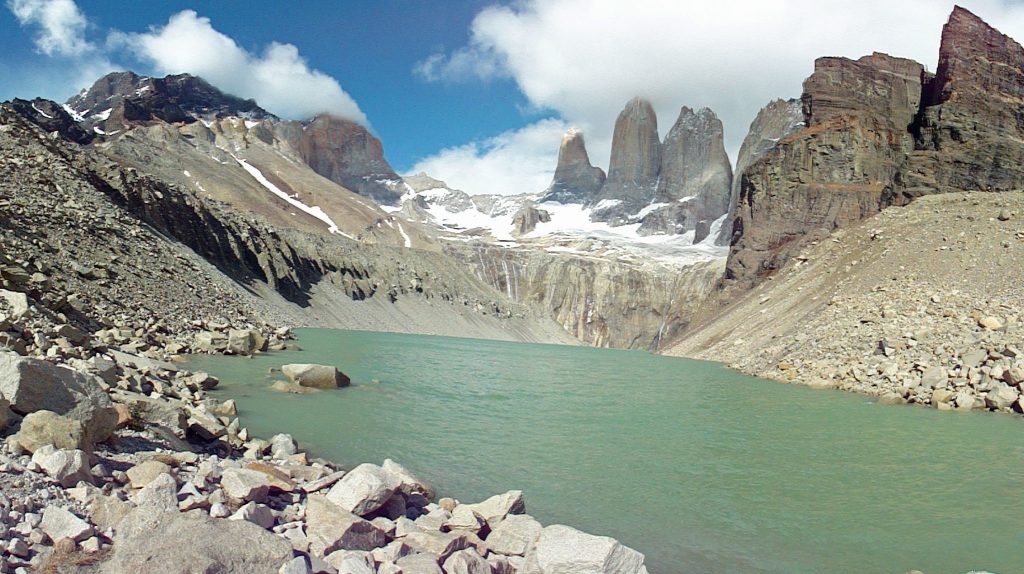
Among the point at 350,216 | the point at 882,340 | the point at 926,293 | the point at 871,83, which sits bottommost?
the point at 882,340

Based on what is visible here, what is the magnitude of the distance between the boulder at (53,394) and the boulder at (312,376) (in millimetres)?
11726

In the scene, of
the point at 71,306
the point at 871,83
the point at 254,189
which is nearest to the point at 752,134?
the point at 871,83

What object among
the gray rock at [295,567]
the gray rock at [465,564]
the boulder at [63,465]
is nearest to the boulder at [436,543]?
the gray rock at [465,564]

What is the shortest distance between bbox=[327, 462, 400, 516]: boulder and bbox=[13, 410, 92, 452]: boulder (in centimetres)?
274

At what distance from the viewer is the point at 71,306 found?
67.6ft

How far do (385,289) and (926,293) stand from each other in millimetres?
61169

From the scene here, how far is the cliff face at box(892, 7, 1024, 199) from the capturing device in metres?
60.0

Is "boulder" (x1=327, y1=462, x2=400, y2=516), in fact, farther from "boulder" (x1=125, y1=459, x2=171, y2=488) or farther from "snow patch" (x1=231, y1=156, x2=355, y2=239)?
"snow patch" (x1=231, y1=156, x2=355, y2=239)

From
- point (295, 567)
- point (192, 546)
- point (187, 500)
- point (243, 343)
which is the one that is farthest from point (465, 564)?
point (243, 343)

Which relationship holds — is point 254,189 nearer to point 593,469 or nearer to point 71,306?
point 71,306

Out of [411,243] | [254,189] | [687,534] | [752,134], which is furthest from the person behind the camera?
[752,134]

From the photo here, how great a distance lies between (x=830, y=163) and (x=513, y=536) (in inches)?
2952

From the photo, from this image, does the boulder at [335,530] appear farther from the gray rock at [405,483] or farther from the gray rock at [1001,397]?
the gray rock at [1001,397]

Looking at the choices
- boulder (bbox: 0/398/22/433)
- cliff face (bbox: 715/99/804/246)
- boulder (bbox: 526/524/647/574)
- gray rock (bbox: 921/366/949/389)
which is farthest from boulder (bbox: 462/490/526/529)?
cliff face (bbox: 715/99/804/246)
